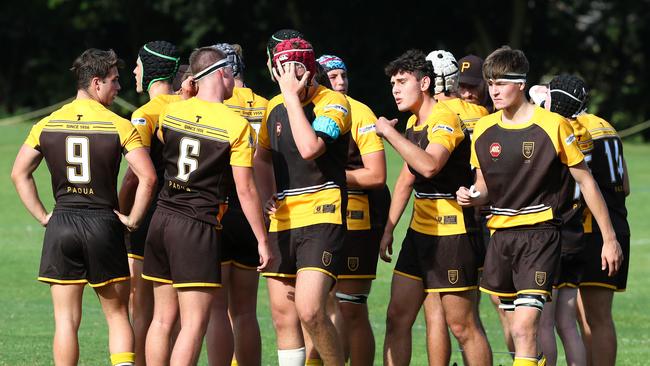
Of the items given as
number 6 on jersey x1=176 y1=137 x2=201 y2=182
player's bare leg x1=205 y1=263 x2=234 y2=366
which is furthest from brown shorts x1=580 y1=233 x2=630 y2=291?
number 6 on jersey x1=176 y1=137 x2=201 y2=182

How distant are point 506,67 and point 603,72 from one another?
34.2 meters

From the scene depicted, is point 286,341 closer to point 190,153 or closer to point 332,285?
point 332,285

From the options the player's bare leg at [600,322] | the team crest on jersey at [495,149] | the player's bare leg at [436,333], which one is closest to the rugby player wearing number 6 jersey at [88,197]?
the player's bare leg at [436,333]

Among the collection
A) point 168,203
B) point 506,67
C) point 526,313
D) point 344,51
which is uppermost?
point 344,51

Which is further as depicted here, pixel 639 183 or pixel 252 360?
pixel 639 183

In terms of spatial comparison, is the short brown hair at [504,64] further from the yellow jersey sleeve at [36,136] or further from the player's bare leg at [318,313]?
the yellow jersey sleeve at [36,136]

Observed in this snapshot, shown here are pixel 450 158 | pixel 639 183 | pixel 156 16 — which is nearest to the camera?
pixel 450 158

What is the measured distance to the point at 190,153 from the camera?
7.66 meters

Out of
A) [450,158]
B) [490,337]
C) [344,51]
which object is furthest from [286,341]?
[344,51]

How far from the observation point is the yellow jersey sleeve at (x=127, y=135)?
25.5 feet

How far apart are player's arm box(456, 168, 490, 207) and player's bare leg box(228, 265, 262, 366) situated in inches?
59.8

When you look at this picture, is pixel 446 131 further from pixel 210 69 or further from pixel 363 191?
pixel 210 69

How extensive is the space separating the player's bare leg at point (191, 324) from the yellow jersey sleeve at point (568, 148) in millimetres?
2327

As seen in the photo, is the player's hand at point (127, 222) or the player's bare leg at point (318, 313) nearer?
the player's bare leg at point (318, 313)
